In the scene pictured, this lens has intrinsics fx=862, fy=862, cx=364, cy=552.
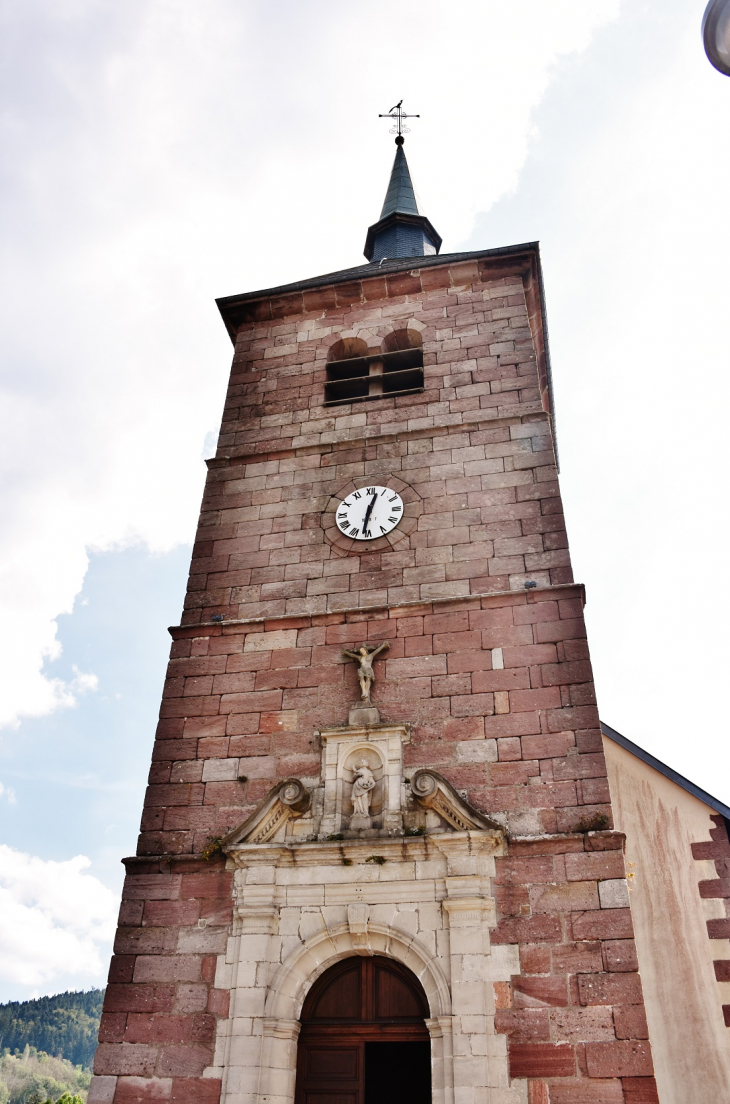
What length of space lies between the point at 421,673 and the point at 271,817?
1.52m

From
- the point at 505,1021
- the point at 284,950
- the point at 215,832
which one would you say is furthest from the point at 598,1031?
the point at 215,832

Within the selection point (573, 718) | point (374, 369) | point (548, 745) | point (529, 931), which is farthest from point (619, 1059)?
point (374, 369)

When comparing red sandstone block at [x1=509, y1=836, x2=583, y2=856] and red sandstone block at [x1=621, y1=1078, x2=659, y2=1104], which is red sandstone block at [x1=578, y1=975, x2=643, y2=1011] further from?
red sandstone block at [x1=509, y1=836, x2=583, y2=856]

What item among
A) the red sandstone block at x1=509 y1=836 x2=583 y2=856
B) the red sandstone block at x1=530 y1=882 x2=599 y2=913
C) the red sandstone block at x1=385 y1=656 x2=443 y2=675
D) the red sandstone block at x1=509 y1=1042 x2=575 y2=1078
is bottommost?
the red sandstone block at x1=509 y1=1042 x2=575 y2=1078

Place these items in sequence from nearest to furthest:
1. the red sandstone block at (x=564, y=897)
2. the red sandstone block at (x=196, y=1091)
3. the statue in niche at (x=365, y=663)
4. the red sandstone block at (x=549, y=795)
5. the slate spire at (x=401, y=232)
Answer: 1. the red sandstone block at (x=196, y=1091)
2. the red sandstone block at (x=564, y=897)
3. the red sandstone block at (x=549, y=795)
4. the statue in niche at (x=365, y=663)
5. the slate spire at (x=401, y=232)

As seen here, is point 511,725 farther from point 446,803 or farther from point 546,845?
point 546,845

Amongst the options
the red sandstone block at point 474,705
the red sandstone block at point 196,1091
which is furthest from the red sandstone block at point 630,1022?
the red sandstone block at point 196,1091

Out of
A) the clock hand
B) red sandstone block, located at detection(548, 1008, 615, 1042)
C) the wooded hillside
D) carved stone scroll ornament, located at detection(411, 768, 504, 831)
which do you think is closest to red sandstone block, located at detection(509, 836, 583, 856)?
carved stone scroll ornament, located at detection(411, 768, 504, 831)

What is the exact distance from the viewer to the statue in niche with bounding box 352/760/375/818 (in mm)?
5914

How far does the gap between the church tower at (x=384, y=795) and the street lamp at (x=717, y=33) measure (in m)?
4.17

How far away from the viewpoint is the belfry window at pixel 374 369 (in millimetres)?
8805

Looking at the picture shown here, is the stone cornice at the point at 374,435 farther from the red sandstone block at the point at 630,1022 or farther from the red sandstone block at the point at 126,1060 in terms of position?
the red sandstone block at the point at 126,1060

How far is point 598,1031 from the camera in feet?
16.2

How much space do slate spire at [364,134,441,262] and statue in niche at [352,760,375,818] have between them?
9356 millimetres
